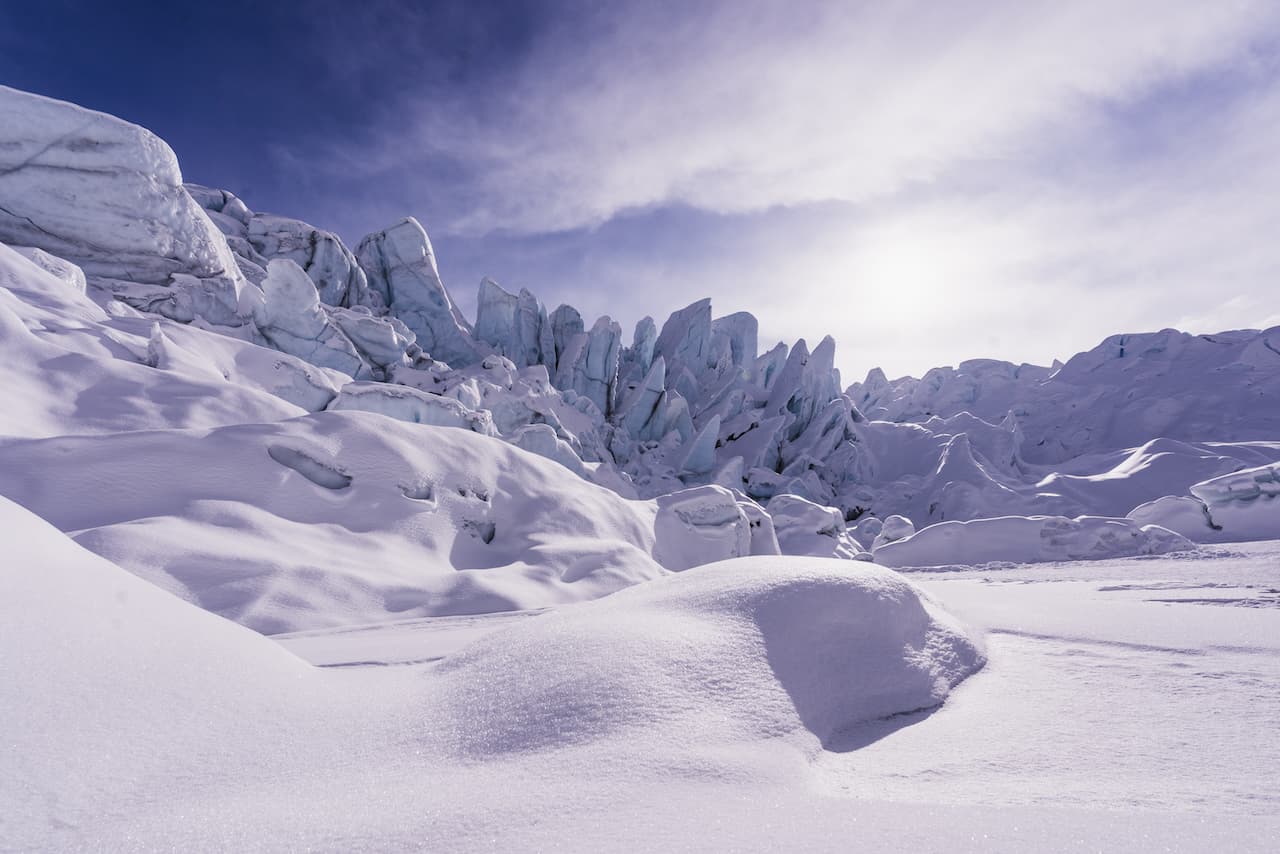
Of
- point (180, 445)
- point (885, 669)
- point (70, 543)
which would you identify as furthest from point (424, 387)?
point (885, 669)

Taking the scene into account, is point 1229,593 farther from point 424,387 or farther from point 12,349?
point 424,387

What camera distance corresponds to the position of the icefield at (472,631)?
129 centimetres

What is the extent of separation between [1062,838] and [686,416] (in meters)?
28.6

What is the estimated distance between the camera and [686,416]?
97.2 ft

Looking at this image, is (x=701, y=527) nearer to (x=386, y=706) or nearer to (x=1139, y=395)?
(x=386, y=706)

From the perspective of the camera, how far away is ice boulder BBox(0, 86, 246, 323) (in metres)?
12.5

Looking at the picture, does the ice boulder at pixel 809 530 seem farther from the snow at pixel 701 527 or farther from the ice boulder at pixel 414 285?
the ice boulder at pixel 414 285

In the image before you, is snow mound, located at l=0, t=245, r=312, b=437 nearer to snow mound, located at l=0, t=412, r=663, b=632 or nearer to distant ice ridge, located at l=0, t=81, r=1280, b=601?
distant ice ridge, located at l=0, t=81, r=1280, b=601

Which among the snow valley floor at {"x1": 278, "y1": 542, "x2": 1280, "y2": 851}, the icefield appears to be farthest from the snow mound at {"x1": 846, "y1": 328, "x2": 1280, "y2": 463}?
the snow valley floor at {"x1": 278, "y1": 542, "x2": 1280, "y2": 851}

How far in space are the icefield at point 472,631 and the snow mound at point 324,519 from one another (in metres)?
0.04

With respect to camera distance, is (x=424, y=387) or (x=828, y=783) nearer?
(x=828, y=783)

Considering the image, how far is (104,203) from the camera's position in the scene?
1320 centimetres

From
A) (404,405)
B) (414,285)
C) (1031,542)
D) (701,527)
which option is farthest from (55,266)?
(1031,542)

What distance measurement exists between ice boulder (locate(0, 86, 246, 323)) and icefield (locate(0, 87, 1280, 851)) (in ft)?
0.21
